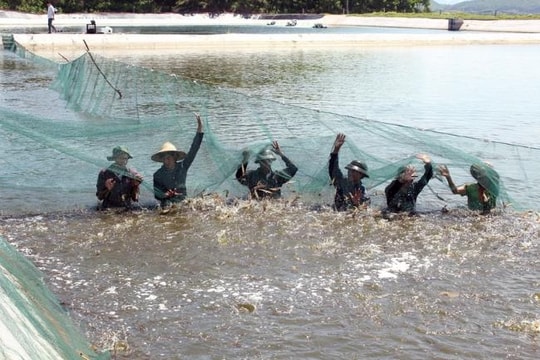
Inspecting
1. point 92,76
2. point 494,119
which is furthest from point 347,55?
point 92,76

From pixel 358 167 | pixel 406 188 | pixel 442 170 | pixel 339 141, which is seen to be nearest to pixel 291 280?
pixel 358 167

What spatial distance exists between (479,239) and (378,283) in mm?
2004

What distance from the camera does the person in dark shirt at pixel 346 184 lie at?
8.81 metres

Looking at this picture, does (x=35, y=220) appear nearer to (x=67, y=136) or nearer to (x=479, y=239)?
(x=67, y=136)

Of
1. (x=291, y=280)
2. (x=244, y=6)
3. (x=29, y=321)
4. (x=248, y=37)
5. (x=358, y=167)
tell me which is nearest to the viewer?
(x=29, y=321)

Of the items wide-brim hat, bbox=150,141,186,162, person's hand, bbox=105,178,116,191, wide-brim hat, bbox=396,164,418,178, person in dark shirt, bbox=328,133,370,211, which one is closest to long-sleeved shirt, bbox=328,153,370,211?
person in dark shirt, bbox=328,133,370,211

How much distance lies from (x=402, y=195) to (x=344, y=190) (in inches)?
30.0

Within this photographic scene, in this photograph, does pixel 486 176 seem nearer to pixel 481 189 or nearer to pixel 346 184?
pixel 481 189

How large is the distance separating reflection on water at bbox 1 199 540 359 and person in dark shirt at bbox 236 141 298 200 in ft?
0.75

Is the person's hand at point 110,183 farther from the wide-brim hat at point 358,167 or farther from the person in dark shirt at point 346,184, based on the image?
the wide-brim hat at point 358,167

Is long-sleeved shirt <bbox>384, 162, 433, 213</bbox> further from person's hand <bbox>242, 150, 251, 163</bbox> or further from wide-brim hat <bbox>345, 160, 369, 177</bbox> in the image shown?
person's hand <bbox>242, 150, 251, 163</bbox>

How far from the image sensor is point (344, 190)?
898 cm

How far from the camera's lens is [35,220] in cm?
868

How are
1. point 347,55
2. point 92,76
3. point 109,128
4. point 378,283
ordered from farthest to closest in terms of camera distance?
point 347,55
point 92,76
point 109,128
point 378,283
